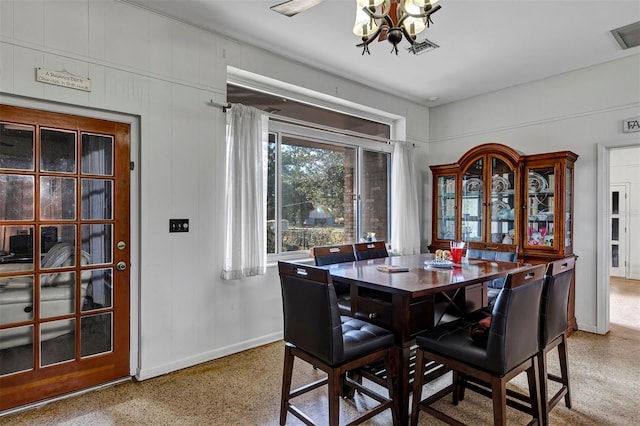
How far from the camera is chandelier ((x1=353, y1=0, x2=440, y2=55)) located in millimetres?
1901

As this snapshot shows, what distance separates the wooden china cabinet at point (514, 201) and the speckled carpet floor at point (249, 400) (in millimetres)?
1175

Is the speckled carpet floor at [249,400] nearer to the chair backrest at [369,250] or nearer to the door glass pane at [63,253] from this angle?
the door glass pane at [63,253]

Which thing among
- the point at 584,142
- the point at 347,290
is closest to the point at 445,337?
the point at 347,290

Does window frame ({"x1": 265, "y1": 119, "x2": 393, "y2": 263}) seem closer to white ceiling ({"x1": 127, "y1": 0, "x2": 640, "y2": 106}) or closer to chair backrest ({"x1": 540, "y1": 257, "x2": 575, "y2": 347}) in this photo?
white ceiling ({"x1": 127, "y1": 0, "x2": 640, "y2": 106})

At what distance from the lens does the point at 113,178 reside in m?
2.76

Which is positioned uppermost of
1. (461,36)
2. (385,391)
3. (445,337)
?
(461,36)

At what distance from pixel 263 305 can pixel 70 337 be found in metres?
1.58

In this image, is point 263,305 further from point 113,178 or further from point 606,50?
point 606,50

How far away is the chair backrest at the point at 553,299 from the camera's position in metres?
2.15

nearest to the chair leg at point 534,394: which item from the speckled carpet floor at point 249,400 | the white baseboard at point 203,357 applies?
the speckled carpet floor at point 249,400

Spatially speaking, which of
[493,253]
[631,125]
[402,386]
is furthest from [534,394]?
[631,125]

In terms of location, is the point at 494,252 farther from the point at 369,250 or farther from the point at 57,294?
the point at 57,294

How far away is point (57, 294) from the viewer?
8.44ft

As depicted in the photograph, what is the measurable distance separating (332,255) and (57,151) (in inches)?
86.0
